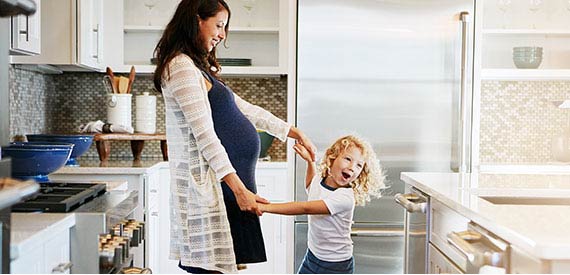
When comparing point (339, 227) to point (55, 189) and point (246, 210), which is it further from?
point (55, 189)

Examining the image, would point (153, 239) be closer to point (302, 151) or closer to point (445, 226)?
point (302, 151)

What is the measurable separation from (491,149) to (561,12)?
0.93 meters

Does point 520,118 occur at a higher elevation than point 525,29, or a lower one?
lower

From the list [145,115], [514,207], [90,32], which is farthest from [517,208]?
[145,115]

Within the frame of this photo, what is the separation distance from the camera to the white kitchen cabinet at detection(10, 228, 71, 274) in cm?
150

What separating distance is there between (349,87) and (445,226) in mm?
1915

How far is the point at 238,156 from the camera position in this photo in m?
2.46

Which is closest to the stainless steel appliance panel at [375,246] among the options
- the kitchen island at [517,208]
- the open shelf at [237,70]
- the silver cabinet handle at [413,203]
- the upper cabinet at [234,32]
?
the open shelf at [237,70]

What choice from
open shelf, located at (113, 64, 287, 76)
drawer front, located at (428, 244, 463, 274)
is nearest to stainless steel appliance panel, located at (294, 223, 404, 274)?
open shelf, located at (113, 64, 287, 76)

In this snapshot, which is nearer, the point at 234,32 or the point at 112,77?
the point at 112,77

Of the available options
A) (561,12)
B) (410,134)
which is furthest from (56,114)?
(561,12)

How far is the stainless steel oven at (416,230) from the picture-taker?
2377 millimetres

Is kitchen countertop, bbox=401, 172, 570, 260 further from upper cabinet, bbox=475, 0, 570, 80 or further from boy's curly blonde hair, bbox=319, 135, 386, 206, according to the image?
upper cabinet, bbox=475, 0, 570, 80

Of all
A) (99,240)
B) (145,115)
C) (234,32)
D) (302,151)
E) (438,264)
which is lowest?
(438,264)
